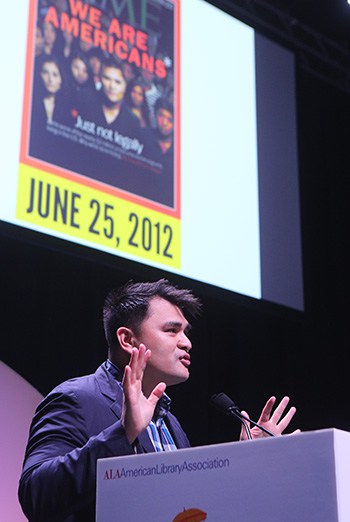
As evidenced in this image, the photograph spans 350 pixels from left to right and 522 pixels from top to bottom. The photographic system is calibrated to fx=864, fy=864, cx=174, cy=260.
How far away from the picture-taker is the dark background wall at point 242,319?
3.29 metres

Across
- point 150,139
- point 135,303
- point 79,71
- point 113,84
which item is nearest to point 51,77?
point 79,71

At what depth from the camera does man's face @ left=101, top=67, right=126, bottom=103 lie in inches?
130

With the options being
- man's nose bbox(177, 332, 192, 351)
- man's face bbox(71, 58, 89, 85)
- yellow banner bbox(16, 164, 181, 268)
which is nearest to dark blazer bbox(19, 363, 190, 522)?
man's nose bbox(177, 332, 192, 351)

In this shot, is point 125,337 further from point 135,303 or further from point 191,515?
point 191,515

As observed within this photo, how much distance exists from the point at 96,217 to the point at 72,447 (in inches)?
58.0

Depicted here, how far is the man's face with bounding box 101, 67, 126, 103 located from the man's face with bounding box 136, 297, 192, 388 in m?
1.39

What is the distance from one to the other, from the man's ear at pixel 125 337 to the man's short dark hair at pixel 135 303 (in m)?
0.01

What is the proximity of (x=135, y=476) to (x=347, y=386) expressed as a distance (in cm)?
364

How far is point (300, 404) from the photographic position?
14.5 feet

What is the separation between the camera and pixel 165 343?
6.70 ft

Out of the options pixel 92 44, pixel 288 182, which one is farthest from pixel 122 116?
pixel 288 182

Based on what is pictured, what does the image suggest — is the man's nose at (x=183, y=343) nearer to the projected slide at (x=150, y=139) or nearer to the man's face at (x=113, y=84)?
the projected slide at (x=150, y=139)

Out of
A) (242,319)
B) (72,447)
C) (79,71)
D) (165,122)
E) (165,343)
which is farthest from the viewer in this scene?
(242,319)

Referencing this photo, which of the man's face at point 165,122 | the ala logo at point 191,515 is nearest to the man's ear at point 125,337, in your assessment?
the ala logo at point 191,515
